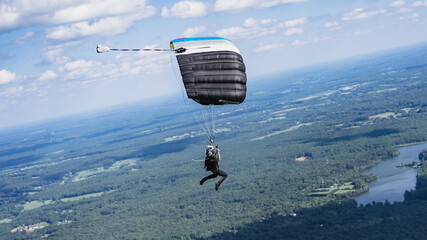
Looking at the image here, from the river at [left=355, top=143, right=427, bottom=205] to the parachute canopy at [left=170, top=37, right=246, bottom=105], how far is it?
7555 centimetres

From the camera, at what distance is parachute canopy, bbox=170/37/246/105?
68.4 ft

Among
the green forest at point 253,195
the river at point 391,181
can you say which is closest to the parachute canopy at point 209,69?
the green forest at point 253,195

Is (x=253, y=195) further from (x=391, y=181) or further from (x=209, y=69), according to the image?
(x=209, y=69)

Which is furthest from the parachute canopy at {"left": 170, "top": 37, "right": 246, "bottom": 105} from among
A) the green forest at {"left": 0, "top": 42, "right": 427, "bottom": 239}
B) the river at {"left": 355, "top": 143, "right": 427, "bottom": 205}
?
the river at {"left": 355, "top": 143, "right": 427, "bottom": 205}

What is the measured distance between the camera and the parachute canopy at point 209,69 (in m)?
20.8

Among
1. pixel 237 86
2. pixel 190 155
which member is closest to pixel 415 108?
pixel 190 155

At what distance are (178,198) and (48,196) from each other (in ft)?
235

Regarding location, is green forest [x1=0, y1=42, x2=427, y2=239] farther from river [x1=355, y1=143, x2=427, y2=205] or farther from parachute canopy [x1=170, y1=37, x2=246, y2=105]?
parachute canopy [x1=170, y1=37, x2=246, y2=105]

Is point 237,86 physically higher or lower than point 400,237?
higher

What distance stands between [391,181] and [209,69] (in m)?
89.9

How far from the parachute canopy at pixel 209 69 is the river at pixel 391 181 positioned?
248 ft

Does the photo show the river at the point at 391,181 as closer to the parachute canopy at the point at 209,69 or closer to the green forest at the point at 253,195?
the green forest at the point at 253,195

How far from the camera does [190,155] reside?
606 ft

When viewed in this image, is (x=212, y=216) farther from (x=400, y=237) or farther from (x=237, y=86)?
(x=237, y=86)
